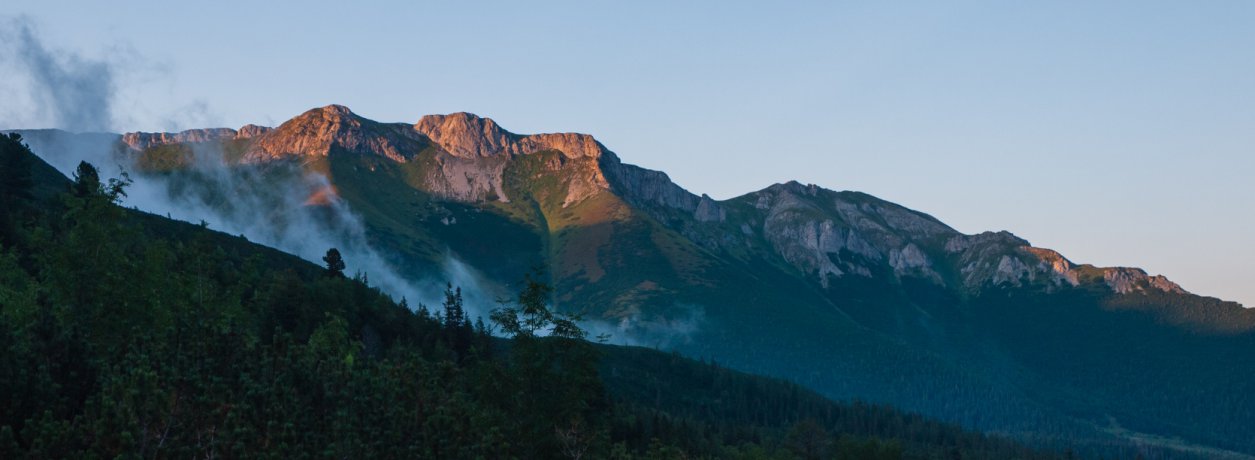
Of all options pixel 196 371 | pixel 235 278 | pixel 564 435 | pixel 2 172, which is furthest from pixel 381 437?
pixel 2 172

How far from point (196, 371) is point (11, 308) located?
2798cm

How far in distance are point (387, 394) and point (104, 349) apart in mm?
13228

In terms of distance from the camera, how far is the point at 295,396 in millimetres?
43438

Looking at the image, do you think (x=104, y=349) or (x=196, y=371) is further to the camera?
(x=104, y=349)

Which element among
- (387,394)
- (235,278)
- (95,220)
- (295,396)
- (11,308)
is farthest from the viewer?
(235,278)

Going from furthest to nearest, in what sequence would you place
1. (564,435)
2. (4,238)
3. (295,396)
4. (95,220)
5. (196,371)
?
(4,238), (95,220), (564,435), (295,396), (196,371)

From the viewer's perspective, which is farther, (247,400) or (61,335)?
(61,335)

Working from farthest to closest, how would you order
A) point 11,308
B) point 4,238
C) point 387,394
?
point 4,238, point 11,308, point 387,394

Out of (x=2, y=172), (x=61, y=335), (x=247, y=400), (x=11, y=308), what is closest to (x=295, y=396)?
(x=247, y=400)

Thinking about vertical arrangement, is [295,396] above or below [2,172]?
below

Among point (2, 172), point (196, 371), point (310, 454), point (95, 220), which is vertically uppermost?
point (2, 172)

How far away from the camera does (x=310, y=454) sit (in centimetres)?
4031

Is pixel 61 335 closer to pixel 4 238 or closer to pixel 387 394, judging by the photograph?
pixel 387 394

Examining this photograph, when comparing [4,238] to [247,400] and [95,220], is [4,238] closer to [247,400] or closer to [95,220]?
[95,220]
